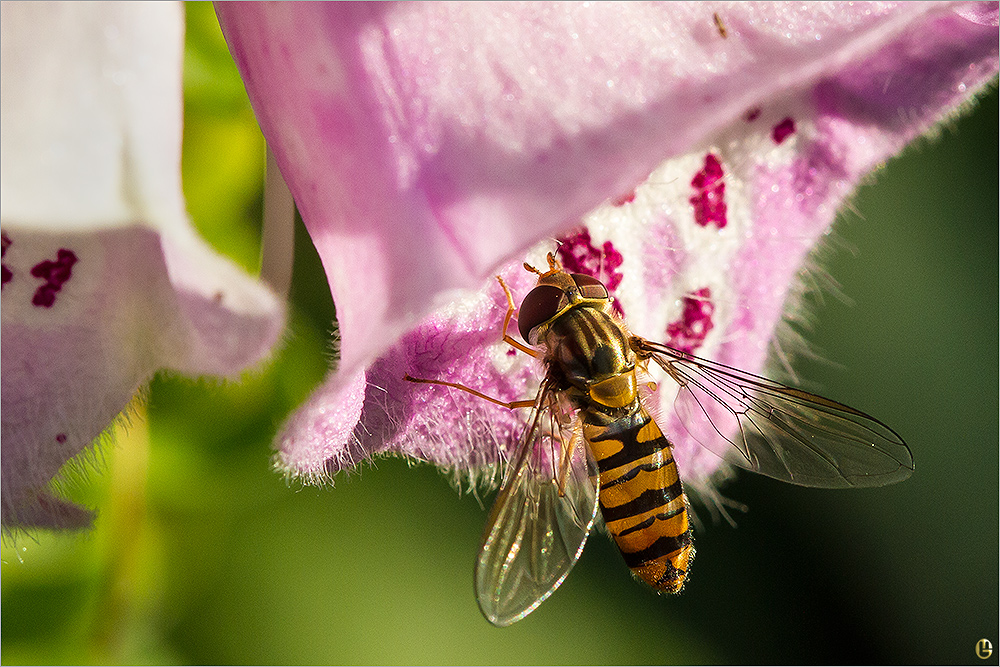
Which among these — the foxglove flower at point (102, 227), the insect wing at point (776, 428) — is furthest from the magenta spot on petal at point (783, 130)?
the foxglove flower at point (102, 227)

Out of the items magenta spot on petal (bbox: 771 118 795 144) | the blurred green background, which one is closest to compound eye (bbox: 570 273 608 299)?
magenta spot on petal (bbox: 771 118 795 144)

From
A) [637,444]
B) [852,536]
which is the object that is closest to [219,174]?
[637,444]

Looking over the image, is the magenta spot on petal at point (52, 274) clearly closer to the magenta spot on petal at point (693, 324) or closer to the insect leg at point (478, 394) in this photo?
the insect leg at point (478, 394)

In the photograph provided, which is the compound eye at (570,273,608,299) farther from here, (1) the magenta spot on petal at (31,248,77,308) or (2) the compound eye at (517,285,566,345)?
(1) the magenta spot on petal at (31,248,77,308)

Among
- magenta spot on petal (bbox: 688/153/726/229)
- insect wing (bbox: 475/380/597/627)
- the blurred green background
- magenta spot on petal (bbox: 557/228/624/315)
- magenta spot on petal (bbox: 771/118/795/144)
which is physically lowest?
the blurred green background

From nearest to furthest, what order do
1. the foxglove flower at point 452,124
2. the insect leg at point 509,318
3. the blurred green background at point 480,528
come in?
the foxglove flower at point 452,124
the insect leg at point 509,318
the blurred green background at point 480,528

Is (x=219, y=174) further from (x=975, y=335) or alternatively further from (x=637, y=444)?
(x=975, y=335)

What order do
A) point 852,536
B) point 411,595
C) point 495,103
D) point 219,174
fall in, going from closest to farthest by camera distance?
point 495,103, point 219,174, point 411,595, point 852,536
